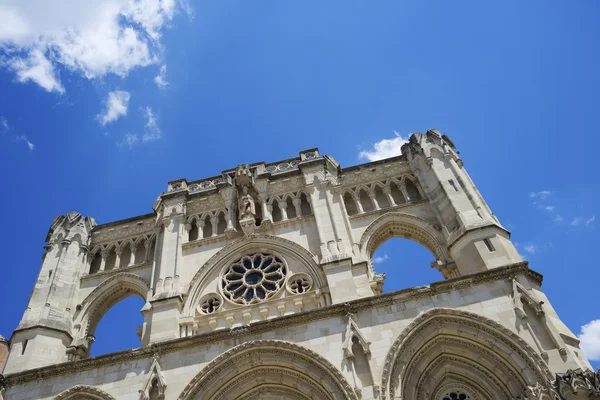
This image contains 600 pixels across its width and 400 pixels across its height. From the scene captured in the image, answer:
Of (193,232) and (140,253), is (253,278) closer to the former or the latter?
(193,232)

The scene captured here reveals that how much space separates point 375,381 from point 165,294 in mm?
8669

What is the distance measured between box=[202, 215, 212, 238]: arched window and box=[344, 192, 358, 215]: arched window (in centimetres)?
615

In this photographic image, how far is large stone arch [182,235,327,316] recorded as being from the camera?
1742cm

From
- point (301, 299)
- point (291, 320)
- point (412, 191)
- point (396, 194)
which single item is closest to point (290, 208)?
point (396, 194)

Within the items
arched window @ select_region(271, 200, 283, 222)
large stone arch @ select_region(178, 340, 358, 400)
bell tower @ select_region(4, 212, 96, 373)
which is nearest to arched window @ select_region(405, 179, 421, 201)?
arched window @ select_region(271, 200, 283, 222)

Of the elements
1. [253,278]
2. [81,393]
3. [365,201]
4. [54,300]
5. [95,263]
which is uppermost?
[95,263]

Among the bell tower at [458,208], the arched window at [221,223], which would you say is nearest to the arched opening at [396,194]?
the bell tower at [458,208]

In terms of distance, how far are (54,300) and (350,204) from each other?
42.0ft

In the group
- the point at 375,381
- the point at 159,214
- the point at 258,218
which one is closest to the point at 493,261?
the point at 375,381

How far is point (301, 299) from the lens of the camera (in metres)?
16.9

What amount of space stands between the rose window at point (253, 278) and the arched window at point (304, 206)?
8.30 feet

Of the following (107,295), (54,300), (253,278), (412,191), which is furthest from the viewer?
(412,191)

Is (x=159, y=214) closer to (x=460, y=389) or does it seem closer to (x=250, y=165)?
(x=250, y=165)

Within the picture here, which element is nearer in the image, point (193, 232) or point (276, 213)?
point (276, 213)
